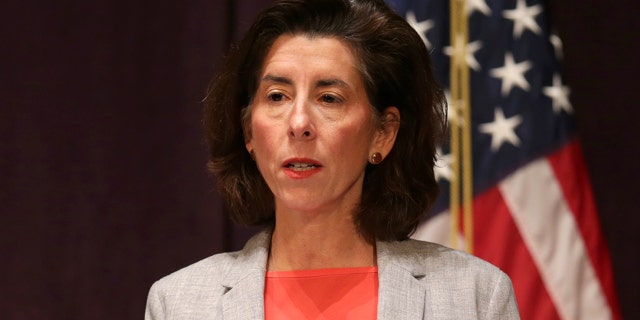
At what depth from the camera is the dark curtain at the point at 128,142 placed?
9.64 ft

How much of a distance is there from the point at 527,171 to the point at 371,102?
973 mm

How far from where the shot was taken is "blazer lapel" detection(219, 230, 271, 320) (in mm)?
1904

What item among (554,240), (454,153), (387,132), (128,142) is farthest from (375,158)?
(128,142)

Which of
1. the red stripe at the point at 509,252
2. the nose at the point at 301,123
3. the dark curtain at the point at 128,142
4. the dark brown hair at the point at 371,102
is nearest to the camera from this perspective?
the nose at the point at 301,123

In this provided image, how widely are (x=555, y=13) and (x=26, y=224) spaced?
1.72 meters

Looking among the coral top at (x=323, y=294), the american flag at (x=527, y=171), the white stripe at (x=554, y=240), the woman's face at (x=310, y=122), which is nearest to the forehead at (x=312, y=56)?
the woman's face at (x=310, y=122)

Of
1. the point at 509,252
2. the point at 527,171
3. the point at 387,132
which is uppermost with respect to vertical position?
the point at 387,132

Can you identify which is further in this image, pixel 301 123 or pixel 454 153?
pixel 454 153

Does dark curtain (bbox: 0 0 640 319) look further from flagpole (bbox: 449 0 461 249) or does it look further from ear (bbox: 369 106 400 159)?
ear (bbox: 369 106 400 159)

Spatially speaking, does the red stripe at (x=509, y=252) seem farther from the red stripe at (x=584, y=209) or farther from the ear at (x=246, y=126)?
the ear at (x=246, y=126)

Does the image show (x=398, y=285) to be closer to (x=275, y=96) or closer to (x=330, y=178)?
(x=330, y=178)

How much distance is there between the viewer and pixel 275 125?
6.30 feet

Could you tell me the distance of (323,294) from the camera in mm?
1961

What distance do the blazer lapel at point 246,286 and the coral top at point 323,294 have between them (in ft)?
0.13
